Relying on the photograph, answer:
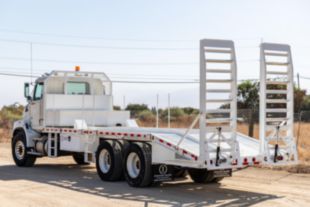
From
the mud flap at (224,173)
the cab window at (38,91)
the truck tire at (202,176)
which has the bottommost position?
the truck tire at (202,176)

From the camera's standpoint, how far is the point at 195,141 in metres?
12.8

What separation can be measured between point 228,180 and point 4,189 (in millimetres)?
5634

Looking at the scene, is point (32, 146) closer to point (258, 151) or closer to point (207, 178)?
point (207, 178)

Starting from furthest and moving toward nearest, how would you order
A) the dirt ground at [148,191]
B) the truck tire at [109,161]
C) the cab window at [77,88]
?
1. the cab window at [77,88]
2. the truck tire at [109,161]
3. the dirt ground at [148,191]

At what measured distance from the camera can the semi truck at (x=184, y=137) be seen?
11.5 metres

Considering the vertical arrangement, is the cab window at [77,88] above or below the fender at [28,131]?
above

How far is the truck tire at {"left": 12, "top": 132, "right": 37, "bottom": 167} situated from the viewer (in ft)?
58.6

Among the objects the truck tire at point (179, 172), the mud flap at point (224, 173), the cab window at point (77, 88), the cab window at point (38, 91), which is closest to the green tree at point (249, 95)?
the cab window at point (77, 88)

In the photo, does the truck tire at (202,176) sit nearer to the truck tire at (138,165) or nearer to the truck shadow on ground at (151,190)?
the truck shadow on ground at (151,190)

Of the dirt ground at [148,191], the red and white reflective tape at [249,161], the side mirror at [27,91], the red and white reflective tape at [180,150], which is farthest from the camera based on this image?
the side mirror at [27,91]

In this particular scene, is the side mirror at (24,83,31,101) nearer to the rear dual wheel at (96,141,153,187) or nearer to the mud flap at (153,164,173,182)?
the rear dual wheel at (96,141,153,187)

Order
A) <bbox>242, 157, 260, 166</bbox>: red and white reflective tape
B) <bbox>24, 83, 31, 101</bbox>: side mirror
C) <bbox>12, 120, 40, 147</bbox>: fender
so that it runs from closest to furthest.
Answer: <bbox>242, 157, 260, 166</bbox>: red and white reflective tape → <bbox>12, 120, 40, 147</bbox>: fender → <bbox>24, 83, 31, 101</bbox>: side mirror

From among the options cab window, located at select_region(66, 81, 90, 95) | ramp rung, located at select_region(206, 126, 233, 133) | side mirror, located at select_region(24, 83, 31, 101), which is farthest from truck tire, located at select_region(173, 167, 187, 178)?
side mirror, located at select_region(24, 83, 31, 101)

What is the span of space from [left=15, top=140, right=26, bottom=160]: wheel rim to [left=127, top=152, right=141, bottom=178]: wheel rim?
5.84 meters
